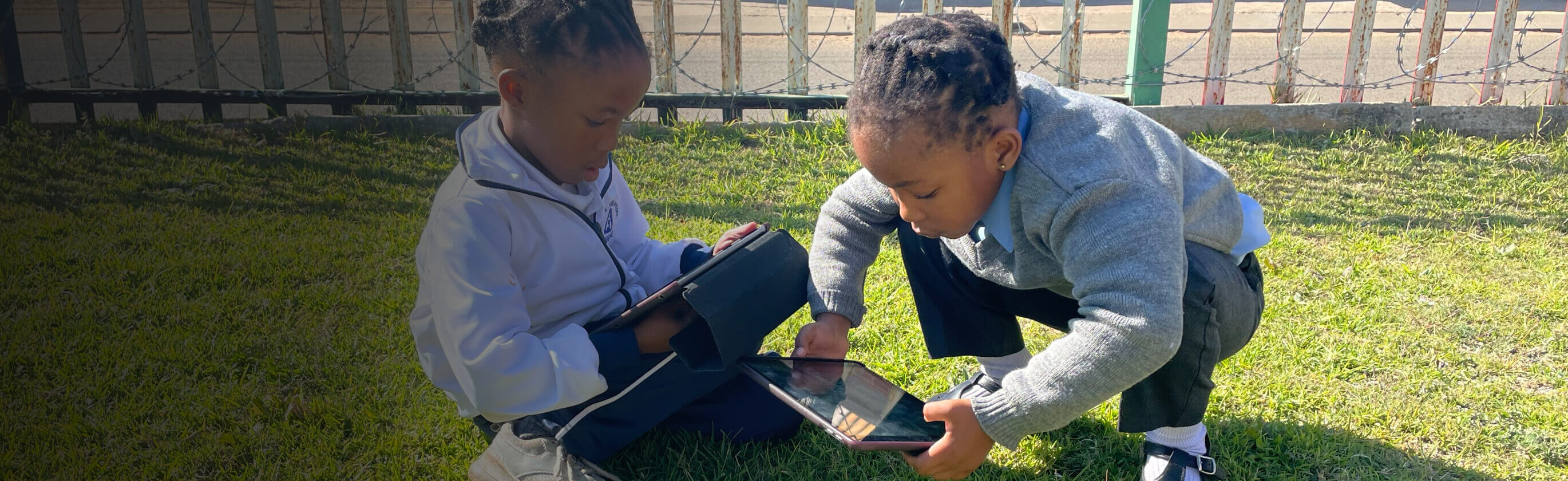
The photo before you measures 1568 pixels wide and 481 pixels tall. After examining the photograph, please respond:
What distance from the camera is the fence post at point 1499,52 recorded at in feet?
15.9

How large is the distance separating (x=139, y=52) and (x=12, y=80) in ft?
1.78

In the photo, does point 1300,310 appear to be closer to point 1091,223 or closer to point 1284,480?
point 1284,480

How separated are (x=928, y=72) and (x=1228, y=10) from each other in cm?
390

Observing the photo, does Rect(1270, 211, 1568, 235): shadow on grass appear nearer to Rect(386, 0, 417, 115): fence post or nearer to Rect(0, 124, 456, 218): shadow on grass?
Rect(0, 124, 456, 218): shadow on grass

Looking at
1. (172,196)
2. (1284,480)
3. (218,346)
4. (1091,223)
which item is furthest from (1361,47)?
(172,196)

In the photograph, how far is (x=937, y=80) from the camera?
1.59 meters

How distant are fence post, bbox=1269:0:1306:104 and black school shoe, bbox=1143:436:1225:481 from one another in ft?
10.8

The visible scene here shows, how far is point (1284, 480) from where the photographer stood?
2236mm

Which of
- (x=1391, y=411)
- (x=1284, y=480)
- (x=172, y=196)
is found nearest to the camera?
(x=1284, y=480)

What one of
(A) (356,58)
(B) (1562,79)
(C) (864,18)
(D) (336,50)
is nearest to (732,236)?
(C) (864,18)

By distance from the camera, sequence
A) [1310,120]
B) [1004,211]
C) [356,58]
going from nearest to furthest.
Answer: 1. [1004,211]
2. [1310,120]
3. [356,58]

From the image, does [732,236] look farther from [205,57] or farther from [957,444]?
[205,57]

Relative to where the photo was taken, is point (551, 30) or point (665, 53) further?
point (665, 53)

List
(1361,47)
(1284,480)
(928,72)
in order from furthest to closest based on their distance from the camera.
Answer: (1361,47)
(1284,480)
(928,72)
